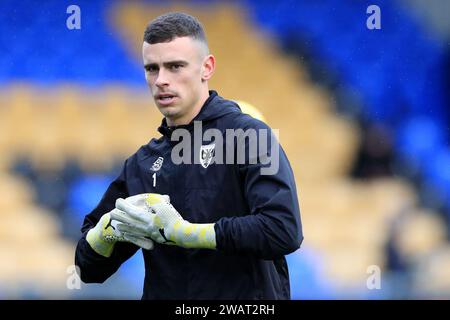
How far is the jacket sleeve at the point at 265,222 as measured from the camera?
1.89 m

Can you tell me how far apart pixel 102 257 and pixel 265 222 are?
0.54 m

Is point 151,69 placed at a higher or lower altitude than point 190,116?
higher

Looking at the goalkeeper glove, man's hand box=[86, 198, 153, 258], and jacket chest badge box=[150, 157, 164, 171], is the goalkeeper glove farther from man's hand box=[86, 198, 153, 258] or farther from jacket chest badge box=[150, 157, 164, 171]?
jacket chest badge box=[150, 157, 164, 171]

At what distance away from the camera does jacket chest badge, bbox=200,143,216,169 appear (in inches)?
80.0

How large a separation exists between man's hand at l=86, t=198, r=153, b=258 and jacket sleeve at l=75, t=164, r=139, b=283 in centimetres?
3

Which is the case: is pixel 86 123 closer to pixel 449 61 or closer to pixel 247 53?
pixel 247 53

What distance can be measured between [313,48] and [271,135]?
3.53 metres

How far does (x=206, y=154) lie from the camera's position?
6.68ft
